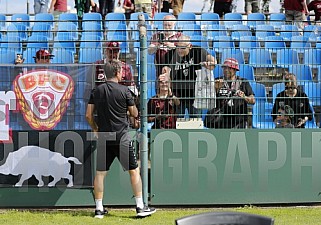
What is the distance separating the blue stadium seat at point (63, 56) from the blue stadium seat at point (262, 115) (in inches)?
120

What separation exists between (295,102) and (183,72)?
68.0 inches

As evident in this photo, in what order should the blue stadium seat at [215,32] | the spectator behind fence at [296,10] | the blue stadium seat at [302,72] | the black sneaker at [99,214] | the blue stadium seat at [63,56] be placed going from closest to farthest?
the black sneaker at [99,214] < the blue stadium seat at [302,72] < the blue stadium seat at [63,56] < the blue stadium seat at [215,32] < the spectator behind fence at [296,10]

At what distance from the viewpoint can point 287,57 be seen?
38.8 feet

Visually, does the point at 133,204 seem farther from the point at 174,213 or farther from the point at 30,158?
the point at 30,158

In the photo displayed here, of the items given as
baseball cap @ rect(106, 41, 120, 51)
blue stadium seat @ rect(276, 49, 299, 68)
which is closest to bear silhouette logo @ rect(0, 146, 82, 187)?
baseball cap @ rect(106, 41, 120, 51)

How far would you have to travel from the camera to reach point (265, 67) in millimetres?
10750

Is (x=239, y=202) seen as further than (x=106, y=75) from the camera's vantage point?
Yes

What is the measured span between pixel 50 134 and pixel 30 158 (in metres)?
0.45

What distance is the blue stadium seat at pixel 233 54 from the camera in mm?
11094

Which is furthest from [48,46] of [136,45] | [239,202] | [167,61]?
[239,202]

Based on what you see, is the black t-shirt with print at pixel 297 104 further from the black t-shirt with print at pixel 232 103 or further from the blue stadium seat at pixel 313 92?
the black t-shirt with print at pixel 232 103

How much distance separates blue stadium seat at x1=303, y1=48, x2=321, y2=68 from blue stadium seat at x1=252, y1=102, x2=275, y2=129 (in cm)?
91

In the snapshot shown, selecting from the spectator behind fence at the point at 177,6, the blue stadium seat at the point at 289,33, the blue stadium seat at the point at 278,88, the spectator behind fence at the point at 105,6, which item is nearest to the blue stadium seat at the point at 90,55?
the blue stadium seat at the point at 278,88

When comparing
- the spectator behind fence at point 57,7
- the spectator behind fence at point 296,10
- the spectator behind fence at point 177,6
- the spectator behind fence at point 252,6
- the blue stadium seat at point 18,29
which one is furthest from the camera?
the spectator behind fence at point 252,6
